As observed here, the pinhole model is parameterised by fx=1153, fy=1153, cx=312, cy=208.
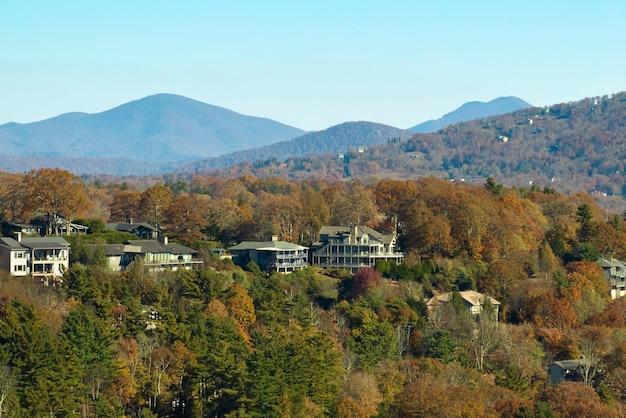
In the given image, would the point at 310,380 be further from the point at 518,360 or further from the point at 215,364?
the point at 518,360

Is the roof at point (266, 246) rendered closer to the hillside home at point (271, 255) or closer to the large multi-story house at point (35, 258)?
the hillside home at point (271, 255)

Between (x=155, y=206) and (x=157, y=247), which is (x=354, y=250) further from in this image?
(x=155, y=206)

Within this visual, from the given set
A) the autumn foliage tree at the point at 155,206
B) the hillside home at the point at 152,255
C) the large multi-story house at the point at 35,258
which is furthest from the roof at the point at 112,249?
the autumn foliage tree at the point at 155,206

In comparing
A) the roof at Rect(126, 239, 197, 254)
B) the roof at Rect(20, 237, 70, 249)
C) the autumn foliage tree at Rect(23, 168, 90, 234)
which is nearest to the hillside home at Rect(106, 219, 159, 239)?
the autumn foliage tree at Rect(23, 168, 90, 234)

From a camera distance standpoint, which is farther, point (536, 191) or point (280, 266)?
point (536, 191)

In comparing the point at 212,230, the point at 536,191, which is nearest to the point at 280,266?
the point at 212,230
